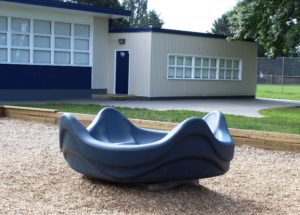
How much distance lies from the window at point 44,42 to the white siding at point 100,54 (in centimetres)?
58

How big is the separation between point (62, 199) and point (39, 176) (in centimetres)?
126

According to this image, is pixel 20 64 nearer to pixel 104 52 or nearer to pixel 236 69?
pixel 104 52

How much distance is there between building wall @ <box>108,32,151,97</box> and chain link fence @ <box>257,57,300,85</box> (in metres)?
23.7

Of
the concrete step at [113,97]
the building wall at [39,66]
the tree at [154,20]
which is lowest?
the concrete step at [113,97]

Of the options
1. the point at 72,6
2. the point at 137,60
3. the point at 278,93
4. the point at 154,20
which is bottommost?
the point at 278,93

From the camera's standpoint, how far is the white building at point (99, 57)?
22562 mm

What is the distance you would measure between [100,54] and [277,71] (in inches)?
1122

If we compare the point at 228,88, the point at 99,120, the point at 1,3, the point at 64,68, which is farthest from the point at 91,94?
the point at 99,120

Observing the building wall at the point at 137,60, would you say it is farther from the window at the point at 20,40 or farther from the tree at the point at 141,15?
the tree at the point at 141,15

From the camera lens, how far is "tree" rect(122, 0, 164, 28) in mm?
82981

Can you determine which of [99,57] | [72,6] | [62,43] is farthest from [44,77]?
[99,57]

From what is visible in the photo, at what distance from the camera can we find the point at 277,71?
167 feet

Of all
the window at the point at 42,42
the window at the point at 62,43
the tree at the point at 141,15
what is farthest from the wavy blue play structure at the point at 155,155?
the tree at the point at 141,15

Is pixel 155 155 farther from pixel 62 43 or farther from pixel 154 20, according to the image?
pixel 154 20
